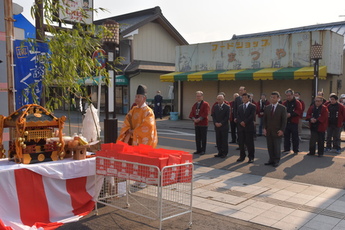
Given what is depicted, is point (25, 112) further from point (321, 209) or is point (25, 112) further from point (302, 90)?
point (302, 90)

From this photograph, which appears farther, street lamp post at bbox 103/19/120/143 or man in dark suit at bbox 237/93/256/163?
man in dark suit at bbox 237/93/256/163

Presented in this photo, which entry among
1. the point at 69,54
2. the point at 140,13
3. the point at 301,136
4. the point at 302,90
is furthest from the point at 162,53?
the point at 69,54

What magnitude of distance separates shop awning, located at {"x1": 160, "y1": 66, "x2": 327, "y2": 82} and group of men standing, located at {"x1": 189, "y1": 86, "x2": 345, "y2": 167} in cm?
426

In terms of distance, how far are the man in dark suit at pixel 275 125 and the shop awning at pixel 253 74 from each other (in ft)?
23.1

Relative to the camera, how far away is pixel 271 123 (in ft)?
28.9

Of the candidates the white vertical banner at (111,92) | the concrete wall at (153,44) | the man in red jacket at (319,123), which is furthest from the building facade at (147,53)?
the white vertical banner at (111,92)

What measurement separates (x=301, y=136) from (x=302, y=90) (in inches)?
122

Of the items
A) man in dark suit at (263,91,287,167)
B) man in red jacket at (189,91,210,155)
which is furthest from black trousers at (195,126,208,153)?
man in dark suit at (263,91,287,167)

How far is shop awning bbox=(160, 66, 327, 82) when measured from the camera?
50.0 ft

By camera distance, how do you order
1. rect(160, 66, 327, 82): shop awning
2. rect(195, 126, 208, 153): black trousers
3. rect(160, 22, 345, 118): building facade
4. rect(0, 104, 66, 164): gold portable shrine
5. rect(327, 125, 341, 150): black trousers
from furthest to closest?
rect(160, 22, 345, 118): building facade
rect(160, 66, 327, 82): shop awning
rect(327, 125, 341, 150): black trousers
rect(195, 126, 208, 153): black trousers
rect(0, 104, 66, 164): gold portable shrine

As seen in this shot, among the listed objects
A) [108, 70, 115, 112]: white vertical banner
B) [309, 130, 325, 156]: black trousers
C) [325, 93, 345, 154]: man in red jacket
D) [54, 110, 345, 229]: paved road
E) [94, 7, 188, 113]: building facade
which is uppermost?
[94, 7, 188, 113]: building facade

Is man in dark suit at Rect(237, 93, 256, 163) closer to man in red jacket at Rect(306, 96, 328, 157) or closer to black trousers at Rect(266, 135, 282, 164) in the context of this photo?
black trousers at Rect(266, 135, 282, 164)

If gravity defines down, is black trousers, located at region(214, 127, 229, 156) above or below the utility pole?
below

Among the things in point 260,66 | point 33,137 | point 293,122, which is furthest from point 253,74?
point 33,137
